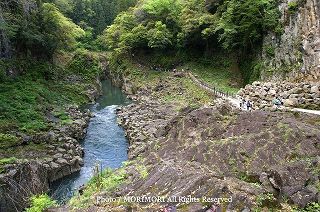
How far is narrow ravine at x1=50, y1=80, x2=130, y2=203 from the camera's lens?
23750 millimetres

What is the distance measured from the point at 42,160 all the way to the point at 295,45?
22.3 meters

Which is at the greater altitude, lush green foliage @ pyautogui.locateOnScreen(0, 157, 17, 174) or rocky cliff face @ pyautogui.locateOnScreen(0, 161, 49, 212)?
lush green foliage @ pyautogui.locateOnScreen(0, 157, 17, 174)

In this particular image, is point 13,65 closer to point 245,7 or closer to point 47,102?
point 47,102

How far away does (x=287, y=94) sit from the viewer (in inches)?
925

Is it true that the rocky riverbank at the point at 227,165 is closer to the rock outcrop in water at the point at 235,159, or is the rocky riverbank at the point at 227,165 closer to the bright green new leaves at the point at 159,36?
the rock outcrop in water at the point at 235,159

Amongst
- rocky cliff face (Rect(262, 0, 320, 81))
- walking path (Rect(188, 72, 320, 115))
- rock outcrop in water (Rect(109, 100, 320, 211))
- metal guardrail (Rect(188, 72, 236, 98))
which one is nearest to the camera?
rock outcrop in water (Rect(109, 100, 320, 211))

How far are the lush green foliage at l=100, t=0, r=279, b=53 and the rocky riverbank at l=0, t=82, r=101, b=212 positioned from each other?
18.8 meters

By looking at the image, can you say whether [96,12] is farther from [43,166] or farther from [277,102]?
[277,102]

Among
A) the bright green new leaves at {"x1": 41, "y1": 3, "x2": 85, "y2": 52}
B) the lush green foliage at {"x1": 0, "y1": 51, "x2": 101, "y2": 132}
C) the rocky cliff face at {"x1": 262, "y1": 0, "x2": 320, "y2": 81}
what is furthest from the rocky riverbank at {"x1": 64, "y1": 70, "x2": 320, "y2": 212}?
the bright green new leaves at {"x1": 41, "y1": 3, "x2": 85, "y2": 52}

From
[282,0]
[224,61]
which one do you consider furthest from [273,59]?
[224,61]

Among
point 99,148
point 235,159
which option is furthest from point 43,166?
point 235,159

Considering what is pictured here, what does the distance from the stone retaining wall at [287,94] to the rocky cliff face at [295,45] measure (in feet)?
12.1

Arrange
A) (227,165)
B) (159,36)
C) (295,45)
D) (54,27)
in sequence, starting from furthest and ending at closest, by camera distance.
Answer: (159,36) < (54,27) < (295,45) < (227,165)

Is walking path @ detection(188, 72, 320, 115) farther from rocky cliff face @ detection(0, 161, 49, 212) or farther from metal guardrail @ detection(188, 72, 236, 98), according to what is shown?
rocky cliff face @ detection(0, 161, 49, 212)
